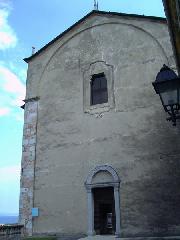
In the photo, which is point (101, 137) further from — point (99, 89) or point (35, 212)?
point (35, 212)

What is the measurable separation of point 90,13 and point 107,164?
780cm

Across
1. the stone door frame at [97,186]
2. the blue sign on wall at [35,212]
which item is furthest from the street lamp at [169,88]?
the blue sign on wall at [35,212]

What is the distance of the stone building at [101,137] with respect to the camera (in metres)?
11.2

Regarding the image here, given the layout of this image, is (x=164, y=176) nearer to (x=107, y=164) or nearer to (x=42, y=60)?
(x=107, y=164)

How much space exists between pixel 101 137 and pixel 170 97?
7613mm

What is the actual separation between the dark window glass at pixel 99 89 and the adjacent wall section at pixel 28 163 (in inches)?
121

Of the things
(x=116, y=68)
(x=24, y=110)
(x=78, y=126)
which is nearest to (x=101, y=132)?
(x=78, y=126)

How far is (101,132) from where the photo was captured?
501 inches

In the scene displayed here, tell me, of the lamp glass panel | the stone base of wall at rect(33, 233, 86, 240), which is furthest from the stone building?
the lamp glass panel

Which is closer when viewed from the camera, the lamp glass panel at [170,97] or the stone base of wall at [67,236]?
the lamp glass panel at [170,97]

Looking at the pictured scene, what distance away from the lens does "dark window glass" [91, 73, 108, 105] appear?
13539 millimetres

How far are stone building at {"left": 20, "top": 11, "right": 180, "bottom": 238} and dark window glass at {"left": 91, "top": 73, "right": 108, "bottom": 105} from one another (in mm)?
48

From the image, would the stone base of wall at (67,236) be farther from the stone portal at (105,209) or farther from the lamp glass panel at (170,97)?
the lamp glass panel at (170,97)

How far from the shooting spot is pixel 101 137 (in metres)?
12.6
